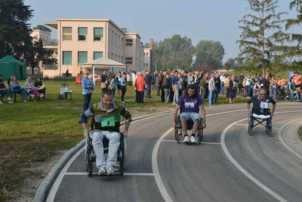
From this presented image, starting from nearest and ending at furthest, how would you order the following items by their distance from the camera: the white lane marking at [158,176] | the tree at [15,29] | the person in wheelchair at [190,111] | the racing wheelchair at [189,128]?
the white lane marking at [158,176], the person in wheelchair at [190,111], the racing wheelchair at [189,128], the tree at [15,29]

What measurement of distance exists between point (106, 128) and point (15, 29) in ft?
213

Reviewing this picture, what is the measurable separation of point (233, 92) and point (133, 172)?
25.2 m

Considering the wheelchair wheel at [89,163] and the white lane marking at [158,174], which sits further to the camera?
Answer: the wheelchair wheel at [89,163]

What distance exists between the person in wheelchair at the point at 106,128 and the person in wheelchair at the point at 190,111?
15.4 feet

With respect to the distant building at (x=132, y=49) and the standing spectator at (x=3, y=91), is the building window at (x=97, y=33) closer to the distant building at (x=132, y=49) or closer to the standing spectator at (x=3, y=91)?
the distant building at (x=132, y=49)

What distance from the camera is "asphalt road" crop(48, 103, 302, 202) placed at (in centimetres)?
1059

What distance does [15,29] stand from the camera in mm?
75062

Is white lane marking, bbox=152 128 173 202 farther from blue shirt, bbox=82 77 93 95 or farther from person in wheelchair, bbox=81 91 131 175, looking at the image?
blue shirt, bbox=82 77 93 95

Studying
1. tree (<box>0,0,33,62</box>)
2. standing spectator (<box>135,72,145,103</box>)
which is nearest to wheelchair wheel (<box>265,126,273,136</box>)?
standing spectator (<box>135,72,145,103</box>)

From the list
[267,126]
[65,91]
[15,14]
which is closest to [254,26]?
[65,91]

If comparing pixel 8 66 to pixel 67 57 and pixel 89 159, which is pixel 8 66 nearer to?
pixel 89 159

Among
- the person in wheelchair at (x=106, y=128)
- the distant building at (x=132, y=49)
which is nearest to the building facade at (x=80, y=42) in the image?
the distant building at (x=132, y=49)

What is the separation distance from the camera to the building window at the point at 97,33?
100137 mm

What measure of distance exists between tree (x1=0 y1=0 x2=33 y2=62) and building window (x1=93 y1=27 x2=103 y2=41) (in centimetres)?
2181
